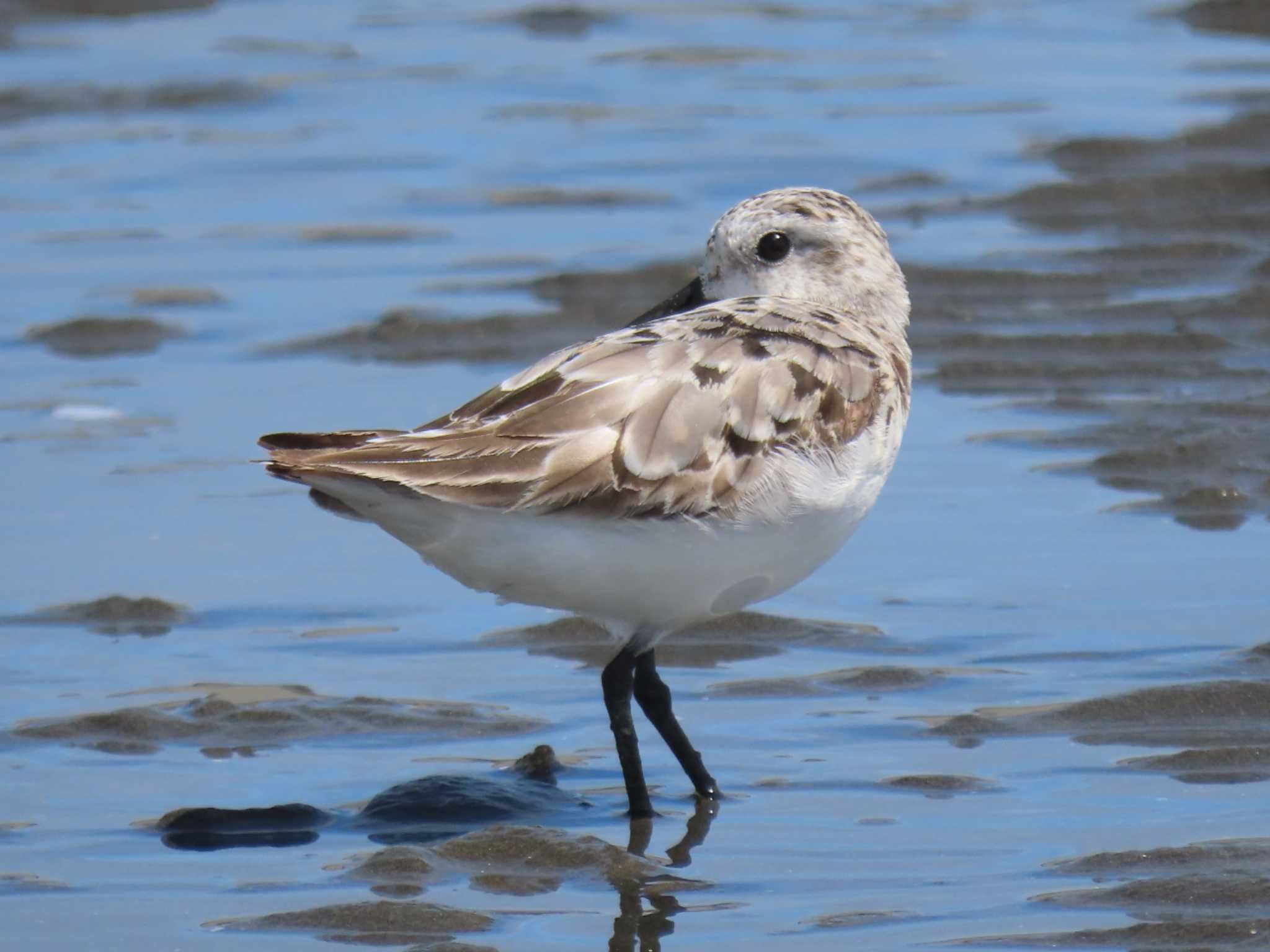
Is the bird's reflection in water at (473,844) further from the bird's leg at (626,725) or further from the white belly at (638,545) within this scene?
the white belly at (638,545)

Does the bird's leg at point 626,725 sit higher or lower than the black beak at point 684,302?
lower

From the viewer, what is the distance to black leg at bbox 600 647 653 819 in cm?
581

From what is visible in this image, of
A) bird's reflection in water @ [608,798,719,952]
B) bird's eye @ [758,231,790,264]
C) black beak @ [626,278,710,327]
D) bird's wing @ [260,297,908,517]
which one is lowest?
bird's reflection in water @ [608,798,719,952]

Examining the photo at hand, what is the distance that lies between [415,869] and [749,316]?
5.37 ft

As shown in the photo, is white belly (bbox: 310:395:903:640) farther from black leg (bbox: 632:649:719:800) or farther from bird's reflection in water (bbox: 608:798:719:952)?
bird's reflection in water (bbox: 608:798:719:952)

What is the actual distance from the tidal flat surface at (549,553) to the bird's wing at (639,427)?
0.84 m

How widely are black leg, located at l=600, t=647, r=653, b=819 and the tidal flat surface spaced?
125mm

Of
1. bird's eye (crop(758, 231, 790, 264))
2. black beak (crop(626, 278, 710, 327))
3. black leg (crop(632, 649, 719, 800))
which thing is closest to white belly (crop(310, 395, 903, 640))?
black leg (crop(632, 649, 719, 800))

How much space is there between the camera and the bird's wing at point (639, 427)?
17.6 feet

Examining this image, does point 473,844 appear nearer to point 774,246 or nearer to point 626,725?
point 626,725

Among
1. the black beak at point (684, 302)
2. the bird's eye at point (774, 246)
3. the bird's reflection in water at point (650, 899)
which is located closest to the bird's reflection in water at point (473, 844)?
the bird's reflection in water at point (650, 899)

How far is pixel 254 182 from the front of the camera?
12.5 m

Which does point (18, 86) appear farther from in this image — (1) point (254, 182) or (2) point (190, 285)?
(2) point (190, 285)

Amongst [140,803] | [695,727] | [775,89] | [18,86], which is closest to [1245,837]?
[695,727]
